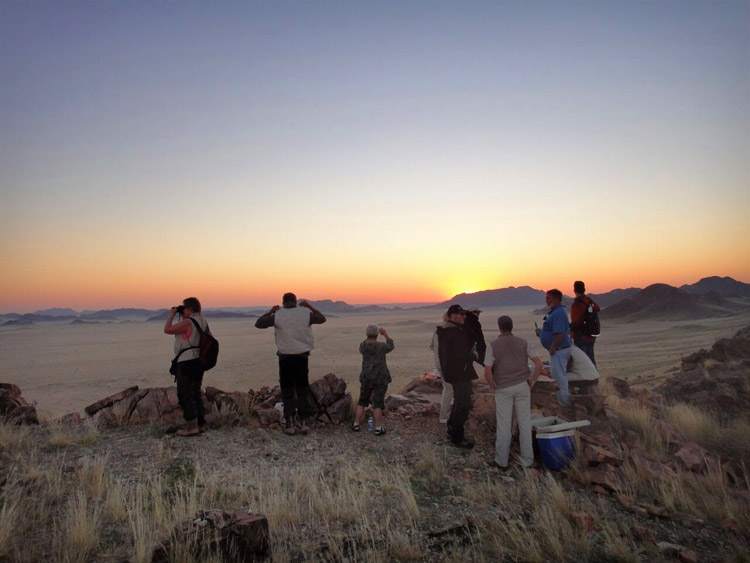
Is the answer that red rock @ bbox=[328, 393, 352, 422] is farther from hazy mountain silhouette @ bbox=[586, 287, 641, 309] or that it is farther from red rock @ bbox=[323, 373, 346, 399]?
hazy mountain silhouette @ bbox=[586, 287, 641, 309]

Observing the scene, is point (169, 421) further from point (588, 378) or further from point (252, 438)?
point (588, 378)

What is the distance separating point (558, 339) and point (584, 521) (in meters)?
3.92

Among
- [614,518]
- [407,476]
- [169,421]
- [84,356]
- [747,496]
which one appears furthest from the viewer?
[84,356]

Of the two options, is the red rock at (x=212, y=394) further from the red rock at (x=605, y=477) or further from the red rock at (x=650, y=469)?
the red rock at (x=650, y=469)

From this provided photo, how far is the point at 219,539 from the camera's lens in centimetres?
400

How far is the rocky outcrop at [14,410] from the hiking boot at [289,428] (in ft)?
17.2

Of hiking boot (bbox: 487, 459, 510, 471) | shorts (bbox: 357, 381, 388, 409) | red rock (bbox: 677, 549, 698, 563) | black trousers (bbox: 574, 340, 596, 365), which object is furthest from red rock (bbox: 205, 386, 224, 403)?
red rock (bbox: 677, 549, 698, 563)

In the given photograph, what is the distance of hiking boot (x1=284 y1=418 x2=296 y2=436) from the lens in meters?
8.27

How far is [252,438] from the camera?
791cm

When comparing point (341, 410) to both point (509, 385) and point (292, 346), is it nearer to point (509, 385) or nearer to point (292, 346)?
point (292, 346)

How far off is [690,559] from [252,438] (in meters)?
6.33

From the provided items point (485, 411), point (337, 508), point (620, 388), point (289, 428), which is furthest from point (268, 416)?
point (620, 388)

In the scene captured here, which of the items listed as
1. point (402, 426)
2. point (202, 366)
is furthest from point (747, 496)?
point (202, 366)

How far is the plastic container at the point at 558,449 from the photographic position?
21.5 feet
